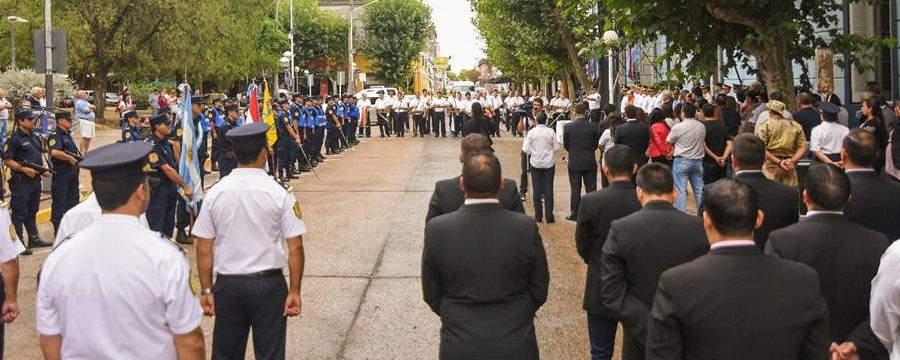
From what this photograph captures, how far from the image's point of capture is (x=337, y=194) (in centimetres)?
1789

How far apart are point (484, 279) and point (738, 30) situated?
1024cm

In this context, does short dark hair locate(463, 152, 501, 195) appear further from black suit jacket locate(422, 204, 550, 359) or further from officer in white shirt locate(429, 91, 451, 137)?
officer in white shirt locate(429, 91, 451, 137)

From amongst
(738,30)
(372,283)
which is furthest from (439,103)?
(372,283)

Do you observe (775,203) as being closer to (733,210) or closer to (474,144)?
(474,144)

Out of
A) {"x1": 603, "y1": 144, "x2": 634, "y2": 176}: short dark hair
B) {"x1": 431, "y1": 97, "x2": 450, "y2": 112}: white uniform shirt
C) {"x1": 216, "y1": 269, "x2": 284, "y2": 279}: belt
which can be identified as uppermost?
{"x1": 431, "y1": 97, "x2": 450, "y2": 112}: white uniform shirt

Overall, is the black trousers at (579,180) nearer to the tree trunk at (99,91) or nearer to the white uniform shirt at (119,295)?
the white uniform shirt at (119,295)

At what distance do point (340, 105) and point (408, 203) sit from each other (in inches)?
506

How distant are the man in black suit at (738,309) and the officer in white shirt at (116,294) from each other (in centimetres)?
181

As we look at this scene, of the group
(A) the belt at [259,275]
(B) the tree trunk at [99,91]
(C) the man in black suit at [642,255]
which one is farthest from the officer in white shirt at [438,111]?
(C) the man in black suit at [642,255]

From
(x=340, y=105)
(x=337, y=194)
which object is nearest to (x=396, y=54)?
(x=340, y=105)

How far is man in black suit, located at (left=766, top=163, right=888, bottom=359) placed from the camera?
4664mm

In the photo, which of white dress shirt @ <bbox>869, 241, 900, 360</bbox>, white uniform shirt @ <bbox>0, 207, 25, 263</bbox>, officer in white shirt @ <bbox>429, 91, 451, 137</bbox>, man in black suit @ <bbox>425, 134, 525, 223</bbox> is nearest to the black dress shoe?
white uniform shirt @ <bbox>0, 207, 25, 263</bbox>

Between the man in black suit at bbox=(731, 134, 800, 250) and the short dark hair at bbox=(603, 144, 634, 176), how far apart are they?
729 millimetres

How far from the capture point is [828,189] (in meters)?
4.83
